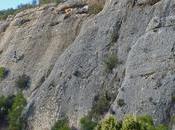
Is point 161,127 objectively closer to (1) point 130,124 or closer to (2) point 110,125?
(1) point 130,124

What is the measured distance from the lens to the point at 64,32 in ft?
277

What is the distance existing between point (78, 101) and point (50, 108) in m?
3.76

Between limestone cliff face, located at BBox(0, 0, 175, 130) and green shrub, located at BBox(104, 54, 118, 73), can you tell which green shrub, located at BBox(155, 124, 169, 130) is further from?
green shrub, located at BBox(104, 54, 118, 73)

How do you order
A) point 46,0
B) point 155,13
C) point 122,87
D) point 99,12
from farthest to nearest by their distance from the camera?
point 46,0, point 99,12, point 155,13, point 122,87

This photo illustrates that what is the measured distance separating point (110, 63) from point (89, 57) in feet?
15.3

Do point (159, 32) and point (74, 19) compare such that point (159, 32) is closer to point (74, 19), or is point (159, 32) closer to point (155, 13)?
point (155, 13)

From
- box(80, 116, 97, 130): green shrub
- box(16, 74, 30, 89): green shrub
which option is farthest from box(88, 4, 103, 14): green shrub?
box(80, 116, 97, 130): green shrub

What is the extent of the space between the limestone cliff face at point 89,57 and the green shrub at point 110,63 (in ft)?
1.23

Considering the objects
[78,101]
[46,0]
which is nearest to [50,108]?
[78,101]

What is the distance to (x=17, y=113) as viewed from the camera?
7812cm

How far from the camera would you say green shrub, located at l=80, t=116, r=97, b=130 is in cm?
6488

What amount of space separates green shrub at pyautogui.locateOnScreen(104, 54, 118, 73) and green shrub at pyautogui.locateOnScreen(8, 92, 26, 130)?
11338 mm

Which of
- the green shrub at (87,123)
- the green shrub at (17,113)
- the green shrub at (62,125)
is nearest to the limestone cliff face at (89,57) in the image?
the green shrub at (62,125)

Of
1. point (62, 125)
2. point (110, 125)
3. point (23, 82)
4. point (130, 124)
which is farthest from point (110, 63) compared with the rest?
point (130, 124)
